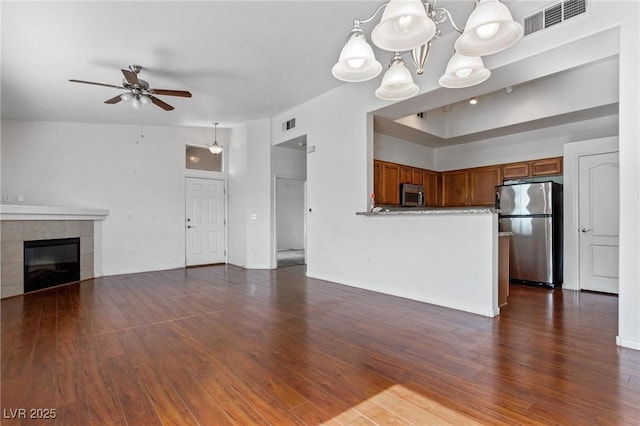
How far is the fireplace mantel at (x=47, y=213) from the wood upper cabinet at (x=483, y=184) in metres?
7.45

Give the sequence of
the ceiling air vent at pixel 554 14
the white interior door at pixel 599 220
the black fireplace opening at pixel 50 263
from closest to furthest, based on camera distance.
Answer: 1. the ceiling air vent at pixel 554 14
2. the white interior door at pixel 599 220
3. the black fireplace opening at pixel 50 263

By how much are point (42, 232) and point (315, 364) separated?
543 cm

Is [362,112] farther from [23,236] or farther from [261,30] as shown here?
[23,236]

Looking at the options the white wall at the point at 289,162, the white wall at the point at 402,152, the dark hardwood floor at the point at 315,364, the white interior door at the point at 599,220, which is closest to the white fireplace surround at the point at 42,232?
the dark hardwood floor at the point at 315,364

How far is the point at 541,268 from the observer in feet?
16.9

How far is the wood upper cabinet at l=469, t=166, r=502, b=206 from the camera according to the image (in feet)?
20.8

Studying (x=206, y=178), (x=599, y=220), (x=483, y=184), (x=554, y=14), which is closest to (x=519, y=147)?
(x=483, y=184)

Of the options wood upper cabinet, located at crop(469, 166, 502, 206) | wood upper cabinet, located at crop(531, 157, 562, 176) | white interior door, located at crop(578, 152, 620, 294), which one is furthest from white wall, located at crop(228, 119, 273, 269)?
white interior door, located at crop(578, 152, 620, 294)

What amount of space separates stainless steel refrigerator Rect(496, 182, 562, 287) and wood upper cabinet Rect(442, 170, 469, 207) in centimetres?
122

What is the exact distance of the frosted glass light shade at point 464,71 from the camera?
2201mm

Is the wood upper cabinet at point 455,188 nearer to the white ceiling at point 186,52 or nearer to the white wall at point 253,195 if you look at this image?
the white ceiling at point 186,52

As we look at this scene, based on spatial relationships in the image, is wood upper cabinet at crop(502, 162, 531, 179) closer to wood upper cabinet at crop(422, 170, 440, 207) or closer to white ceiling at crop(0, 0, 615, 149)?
white ceiling at crop(0, 0, 615, 149)

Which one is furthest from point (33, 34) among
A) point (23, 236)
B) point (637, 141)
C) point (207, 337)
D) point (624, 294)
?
point (624, 294)

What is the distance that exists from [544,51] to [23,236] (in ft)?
23.9
